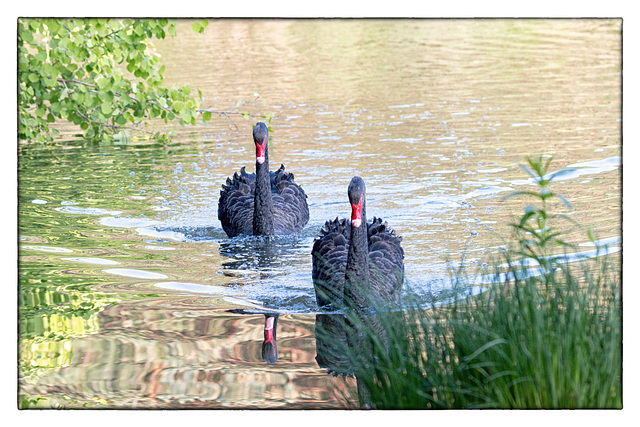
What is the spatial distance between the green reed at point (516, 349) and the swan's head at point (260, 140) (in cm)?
421

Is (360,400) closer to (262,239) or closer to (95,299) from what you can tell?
(95,299)

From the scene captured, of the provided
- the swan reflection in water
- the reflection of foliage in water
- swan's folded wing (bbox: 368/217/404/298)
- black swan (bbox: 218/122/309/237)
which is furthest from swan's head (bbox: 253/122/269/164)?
the swan reflection in water

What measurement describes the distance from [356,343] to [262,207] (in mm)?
3624

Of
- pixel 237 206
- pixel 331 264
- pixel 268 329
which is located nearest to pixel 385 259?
pixel 331 264

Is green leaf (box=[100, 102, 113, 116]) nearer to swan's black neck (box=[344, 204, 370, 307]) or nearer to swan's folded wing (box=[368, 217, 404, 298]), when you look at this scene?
swan's folded wing (box=[368, 217, 404, 298])

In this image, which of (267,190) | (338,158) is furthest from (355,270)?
(338,158)

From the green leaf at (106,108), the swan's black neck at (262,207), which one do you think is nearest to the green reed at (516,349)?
the green leaf at (106,108)

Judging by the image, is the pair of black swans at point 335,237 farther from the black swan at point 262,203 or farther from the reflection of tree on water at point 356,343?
the reflection of tree on water at point 356,343

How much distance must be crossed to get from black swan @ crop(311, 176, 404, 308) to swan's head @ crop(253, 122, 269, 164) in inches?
66.0

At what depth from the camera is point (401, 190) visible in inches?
395

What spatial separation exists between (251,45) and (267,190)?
1729mm

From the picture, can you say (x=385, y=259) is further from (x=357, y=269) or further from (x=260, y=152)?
(x=260, y=152)

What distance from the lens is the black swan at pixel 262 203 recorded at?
8.81 m

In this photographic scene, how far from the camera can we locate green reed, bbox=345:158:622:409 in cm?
434
